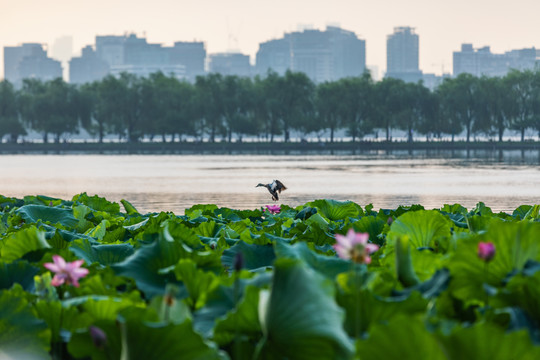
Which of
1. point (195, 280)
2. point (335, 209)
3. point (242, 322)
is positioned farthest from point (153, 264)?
point (335, 209)

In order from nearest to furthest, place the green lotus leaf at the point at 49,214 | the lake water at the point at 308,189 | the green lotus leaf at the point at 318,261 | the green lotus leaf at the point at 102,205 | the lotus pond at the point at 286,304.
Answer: the lotus pond at the point at 286,304
the green lotus leaf at the point at 318,261
the green lotus leaf at the point at 49,214
the green lotus leaf at the point at 102,205
the lake water at the point at 308,189

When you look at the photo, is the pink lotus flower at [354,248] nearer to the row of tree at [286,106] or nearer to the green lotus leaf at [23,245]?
the green lotus leaf at [23,245]

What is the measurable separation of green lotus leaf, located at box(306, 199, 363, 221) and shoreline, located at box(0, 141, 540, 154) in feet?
272

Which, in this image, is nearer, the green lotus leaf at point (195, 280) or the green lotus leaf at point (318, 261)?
the green lotus leaf at point (195, 280)

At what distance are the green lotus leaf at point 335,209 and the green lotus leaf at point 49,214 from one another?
1.47m

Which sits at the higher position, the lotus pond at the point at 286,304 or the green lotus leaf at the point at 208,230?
the lotus pond at the point at 286,304

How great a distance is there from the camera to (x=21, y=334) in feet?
5.72

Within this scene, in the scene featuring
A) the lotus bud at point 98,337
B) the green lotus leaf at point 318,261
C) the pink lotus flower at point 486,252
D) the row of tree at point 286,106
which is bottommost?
the lotus bud at point 98,337

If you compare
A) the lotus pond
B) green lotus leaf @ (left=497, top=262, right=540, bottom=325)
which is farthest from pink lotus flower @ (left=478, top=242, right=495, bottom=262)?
green lotus leaf @ (left=497, top=262, right=540, bottom=325)

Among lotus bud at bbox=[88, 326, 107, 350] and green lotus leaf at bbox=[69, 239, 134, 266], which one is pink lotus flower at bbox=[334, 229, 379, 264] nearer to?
lotus bud at bbox=[88, 326, 107, 350]

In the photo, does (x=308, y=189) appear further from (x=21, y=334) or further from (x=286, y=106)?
(x=286, y=106)

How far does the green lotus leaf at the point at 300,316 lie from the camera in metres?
1.51

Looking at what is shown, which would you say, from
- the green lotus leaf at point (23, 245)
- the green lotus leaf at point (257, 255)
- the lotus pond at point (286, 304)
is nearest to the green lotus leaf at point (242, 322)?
the lotus pond at point (286, 304)

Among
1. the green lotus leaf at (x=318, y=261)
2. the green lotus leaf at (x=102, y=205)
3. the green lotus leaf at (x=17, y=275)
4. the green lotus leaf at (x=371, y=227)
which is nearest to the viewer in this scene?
the green lotus leaf at (x=318, y=261)
